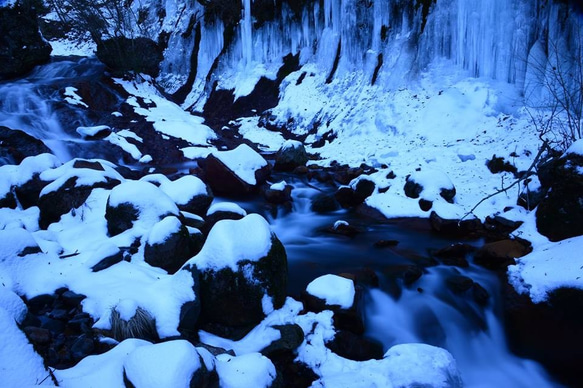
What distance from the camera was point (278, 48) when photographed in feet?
64.5

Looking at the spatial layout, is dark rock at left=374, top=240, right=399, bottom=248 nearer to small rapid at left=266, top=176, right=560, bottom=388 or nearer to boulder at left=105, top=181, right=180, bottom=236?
small rapid at left=266, top=176, right=560, bottom=388

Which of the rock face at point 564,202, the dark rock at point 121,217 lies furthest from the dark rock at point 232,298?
the rock face at point 564,202

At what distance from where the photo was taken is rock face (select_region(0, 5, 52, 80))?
17.1 metres

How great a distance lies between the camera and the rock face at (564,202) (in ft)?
18.7

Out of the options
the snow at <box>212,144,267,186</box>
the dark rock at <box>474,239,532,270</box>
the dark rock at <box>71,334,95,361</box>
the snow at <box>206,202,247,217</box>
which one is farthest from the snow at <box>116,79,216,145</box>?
the dark rock at <box>71,334,95,361</box>

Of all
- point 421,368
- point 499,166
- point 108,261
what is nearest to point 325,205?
point 499,166

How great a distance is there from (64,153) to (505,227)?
41.6 ft

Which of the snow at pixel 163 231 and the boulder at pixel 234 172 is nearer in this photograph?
the snow at pixel 163 231

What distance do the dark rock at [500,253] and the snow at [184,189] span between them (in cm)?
534

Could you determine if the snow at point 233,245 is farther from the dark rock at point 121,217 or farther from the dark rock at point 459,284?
the dark rock at point 459,284

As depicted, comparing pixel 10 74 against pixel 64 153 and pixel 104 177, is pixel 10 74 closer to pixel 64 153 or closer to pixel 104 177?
pixel 64 153

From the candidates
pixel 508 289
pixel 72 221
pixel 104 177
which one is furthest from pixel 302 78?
pixel 508 289

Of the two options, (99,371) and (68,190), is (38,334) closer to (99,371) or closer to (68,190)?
(99,371)

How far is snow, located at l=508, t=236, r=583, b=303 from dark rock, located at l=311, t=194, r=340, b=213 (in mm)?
4415
